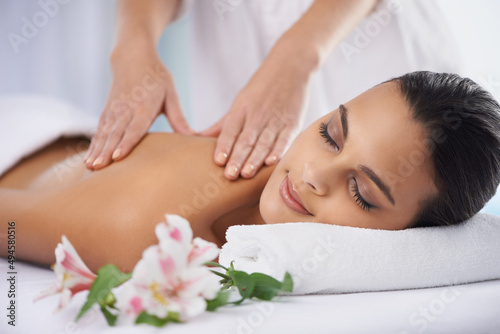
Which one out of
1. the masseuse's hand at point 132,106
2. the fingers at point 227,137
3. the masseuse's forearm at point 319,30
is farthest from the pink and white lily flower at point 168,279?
the masseuse's forearm at point 319,30

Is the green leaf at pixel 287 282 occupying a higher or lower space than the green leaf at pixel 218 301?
lower

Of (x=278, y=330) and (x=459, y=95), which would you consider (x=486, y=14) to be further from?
(x=278, y=330)

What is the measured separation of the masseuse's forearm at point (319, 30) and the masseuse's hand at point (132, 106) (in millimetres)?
387

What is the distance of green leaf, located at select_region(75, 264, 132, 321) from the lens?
764 millimetres

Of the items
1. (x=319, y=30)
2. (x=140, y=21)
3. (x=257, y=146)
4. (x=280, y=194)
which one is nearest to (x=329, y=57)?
(x=319, y=30)

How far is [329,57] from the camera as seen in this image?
217cm

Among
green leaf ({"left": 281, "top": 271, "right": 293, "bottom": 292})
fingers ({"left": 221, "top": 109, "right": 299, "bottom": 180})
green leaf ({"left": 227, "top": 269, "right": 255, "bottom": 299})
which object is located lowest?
fingers ({"left": 221, "top": 109, "right": 299, "bottom": 180})

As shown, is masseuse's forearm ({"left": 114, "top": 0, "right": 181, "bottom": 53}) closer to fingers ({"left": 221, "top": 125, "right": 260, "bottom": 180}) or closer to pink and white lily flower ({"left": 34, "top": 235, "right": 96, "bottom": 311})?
fingers ({"left": 221, "top": 125, "right": 260, "bottom": 180})

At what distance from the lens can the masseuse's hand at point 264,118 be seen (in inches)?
55.0

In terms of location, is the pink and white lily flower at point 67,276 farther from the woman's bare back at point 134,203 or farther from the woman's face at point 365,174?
the woman's face at point 365,174

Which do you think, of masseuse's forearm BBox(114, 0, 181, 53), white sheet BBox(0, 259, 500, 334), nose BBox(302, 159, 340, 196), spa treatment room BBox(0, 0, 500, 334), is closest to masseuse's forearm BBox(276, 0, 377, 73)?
spa treatment room BBox(0, 0, 500, 334)

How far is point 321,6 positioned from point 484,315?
1.15 m

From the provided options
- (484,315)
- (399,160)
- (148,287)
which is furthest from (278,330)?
(399,160)

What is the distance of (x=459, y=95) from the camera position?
1.16 metres
